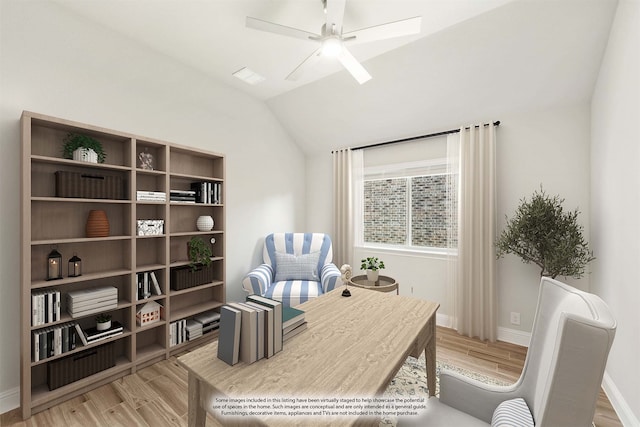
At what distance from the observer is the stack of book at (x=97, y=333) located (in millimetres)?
1933

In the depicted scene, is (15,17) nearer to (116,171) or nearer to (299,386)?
(116,171)

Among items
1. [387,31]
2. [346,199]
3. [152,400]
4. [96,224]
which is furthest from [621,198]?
[96,224]

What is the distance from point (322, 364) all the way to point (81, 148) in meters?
2.25

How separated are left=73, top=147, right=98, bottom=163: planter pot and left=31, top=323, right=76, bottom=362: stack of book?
1.20 metres

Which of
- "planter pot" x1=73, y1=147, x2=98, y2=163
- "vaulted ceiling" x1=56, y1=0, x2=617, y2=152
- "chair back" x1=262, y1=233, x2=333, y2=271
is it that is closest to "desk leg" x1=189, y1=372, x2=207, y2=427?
"planter pot" x1=73, y1=147, x2=98, y2=163

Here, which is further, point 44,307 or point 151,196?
point 151,196

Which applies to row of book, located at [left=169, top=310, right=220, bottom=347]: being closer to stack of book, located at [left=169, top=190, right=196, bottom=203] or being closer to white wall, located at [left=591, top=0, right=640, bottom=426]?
stack of book, located at [left=169, top=190, right=196, bottom=203]

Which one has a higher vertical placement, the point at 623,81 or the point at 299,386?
the point at 623,81

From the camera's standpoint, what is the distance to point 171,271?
2508 mm

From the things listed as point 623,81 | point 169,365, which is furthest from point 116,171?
point 623,81

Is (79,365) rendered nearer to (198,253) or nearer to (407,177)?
(198,253)

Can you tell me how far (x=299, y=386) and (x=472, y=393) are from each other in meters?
0.76

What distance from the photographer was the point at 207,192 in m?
2.77

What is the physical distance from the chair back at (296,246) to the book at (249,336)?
89.6 inches
